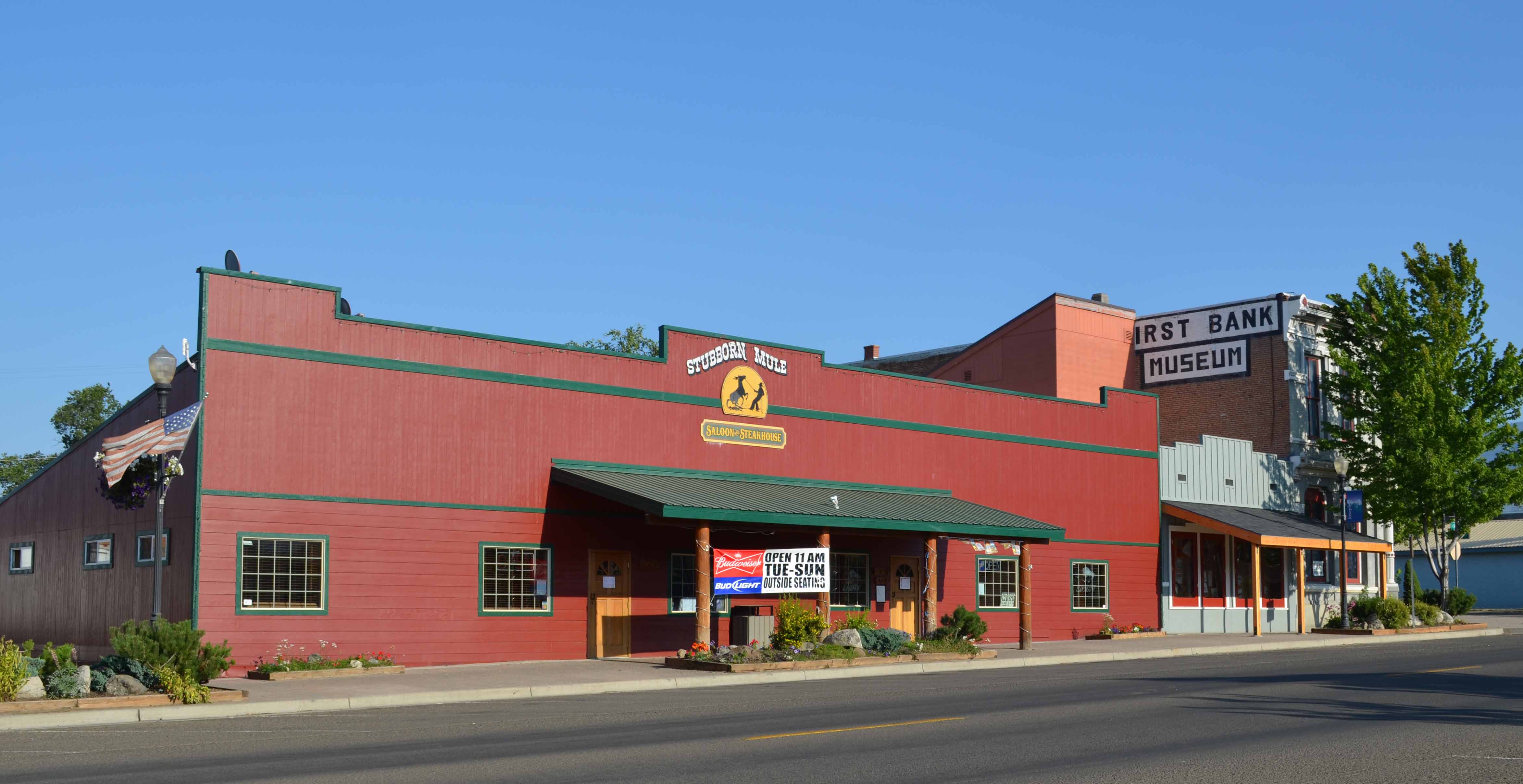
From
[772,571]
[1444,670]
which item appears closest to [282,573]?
[772,571]

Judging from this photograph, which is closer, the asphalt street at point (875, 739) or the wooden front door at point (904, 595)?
the asphalt street at point (875, 739)

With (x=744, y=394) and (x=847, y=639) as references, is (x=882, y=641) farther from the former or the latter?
(x=744, y=394)

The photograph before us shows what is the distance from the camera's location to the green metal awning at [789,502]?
24.6m

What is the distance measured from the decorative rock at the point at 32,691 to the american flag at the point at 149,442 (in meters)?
4.12

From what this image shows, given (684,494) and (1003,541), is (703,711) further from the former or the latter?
(1003,541)

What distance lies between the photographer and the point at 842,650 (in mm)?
25109

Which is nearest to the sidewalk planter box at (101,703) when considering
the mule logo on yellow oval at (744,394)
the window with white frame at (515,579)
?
the window with white frame at (515,579)

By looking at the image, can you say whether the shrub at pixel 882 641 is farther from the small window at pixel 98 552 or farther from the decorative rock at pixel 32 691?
the small window at pixel 98 552

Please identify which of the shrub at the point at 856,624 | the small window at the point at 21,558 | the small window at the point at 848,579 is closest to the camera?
the shrub at the point at 856,624

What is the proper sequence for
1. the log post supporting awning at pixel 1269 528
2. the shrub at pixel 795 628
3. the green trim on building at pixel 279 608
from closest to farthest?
the green trim on building at pixel 279 608
the shrub at pixel 795 628
the log post supporting awning at pixel 1269 528

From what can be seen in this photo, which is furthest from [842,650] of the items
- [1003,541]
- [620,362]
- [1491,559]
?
[1491,559]

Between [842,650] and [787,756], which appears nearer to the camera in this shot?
[787,756]

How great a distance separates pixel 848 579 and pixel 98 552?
51.5 ft

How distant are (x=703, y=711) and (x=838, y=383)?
15.0 m
